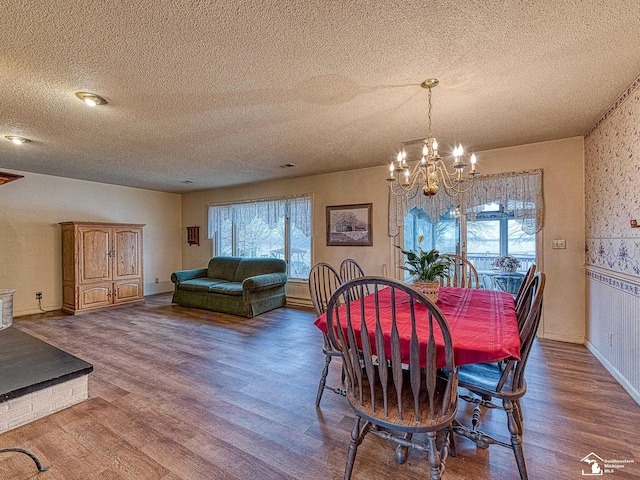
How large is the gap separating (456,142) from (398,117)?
3.61 ft

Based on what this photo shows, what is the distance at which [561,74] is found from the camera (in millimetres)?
2072

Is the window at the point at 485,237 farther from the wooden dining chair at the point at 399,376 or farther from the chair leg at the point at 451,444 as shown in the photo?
the wooden dining chair at the point at 399,376

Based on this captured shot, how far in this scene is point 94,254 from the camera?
5.18 meters

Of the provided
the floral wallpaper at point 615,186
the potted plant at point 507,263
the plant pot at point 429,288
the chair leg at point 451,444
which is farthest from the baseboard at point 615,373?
the plant pot at point 429,288

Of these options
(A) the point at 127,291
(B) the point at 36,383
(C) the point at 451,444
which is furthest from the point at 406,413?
(A) the point at 127,291

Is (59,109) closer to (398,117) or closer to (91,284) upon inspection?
(398,117)

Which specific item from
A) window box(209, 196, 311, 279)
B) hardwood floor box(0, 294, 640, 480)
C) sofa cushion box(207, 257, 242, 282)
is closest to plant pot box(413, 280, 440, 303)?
hardwood floor box(0, 294, 640, 480)

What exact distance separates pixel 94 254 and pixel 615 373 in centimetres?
698

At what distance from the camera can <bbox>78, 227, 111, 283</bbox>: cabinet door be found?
5023 millimetres

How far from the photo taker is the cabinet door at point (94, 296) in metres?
5.00

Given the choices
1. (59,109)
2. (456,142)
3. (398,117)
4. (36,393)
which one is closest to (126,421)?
(36,393)

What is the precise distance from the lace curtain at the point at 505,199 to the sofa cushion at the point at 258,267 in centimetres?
262

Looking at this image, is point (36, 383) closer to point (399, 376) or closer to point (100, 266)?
point (399, 376)

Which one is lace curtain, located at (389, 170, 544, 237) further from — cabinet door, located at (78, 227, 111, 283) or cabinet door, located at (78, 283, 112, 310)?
cabinet door, located at (78, 283, 112, 310)
